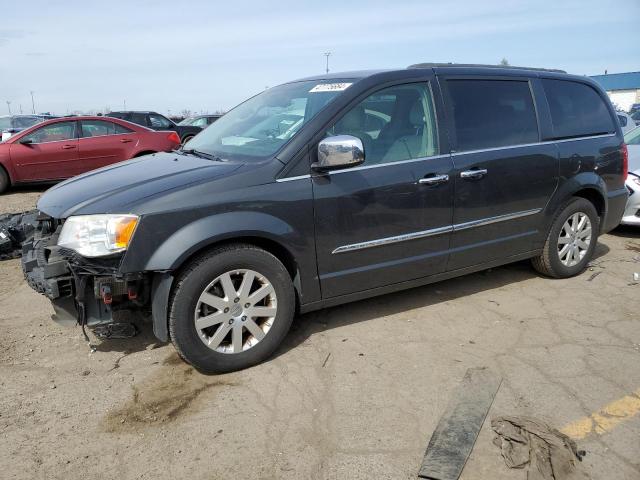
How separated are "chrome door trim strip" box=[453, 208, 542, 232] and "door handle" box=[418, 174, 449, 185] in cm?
38

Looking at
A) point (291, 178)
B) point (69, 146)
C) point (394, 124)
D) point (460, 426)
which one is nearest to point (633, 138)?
point (394, 124)

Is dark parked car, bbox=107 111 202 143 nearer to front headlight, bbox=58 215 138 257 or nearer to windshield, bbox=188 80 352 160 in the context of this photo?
windshield, bbox=188 80 352 160

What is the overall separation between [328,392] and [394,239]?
1181mm

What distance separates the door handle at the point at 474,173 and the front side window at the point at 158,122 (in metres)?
13.4

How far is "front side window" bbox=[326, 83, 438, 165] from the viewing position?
3436 mm

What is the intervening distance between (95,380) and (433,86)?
3.06 meters

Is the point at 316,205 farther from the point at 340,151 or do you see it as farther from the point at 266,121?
the point at 266,121

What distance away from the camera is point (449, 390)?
9.70ft

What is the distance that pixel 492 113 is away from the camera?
4.02m

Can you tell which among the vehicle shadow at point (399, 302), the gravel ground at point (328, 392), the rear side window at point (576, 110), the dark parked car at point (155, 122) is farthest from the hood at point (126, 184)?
the dark parked car at point (155, 122)

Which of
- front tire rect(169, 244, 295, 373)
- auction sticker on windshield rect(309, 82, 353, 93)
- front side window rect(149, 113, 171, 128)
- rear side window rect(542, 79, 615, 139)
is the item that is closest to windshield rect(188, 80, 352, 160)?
auction sticker on windshield rect(309, 82, 353, 93)

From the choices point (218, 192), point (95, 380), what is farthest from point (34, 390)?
point (218, 192)

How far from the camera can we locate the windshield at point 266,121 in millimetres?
3406

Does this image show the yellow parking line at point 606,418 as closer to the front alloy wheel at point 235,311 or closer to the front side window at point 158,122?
the front alloy wheel at point 235,311
